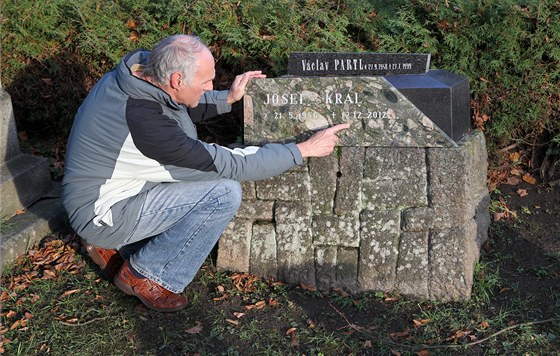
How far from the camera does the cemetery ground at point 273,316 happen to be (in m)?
3.87

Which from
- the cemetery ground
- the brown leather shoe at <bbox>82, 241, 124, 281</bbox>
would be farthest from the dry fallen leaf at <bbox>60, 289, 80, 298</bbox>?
the brown leather shoe at <bbox>82, 241, 124, 281</bbox>

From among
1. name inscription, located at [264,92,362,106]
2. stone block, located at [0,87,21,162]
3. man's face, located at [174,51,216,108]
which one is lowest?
stone block, located at [0,87,21,162]

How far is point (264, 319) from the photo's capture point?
414 cm

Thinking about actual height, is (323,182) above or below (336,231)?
above

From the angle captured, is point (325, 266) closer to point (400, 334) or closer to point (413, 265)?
point (413, 265)

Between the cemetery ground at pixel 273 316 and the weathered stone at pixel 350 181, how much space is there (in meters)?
0.52

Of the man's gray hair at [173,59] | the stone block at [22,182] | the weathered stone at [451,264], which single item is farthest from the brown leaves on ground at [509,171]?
the stone block at [22,182]

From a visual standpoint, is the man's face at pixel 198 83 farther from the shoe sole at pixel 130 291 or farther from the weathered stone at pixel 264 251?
the shoe sole at pixel 130 291

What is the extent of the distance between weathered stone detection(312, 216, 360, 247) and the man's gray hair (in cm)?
114

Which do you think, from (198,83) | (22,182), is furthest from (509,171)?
(22,182)

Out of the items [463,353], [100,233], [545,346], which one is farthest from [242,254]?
[545,346]

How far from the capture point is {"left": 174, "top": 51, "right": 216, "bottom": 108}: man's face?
3.84 meters

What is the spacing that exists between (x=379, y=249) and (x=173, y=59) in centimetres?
156

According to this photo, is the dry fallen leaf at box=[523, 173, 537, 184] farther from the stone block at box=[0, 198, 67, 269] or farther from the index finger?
the stone block at box=[0, 198, 67, 269]
